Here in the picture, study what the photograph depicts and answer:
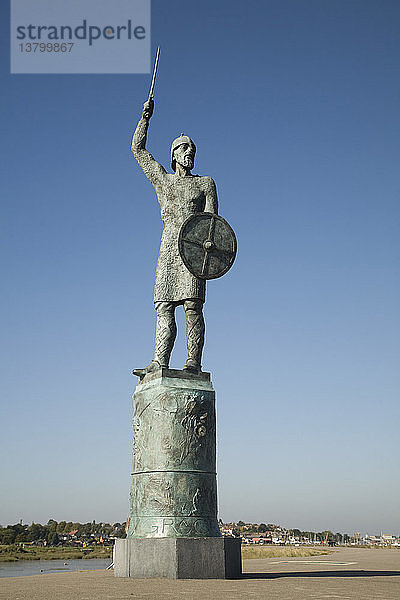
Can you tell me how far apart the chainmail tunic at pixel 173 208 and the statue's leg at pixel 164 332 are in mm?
140

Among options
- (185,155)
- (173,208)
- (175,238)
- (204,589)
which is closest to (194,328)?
→ (175,238)

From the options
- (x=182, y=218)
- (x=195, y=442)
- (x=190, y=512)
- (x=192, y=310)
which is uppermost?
(x=182, y=218)

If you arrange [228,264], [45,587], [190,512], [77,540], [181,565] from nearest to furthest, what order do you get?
[45,587]
[181,565]
[190,512]
[228,264]
[77,540]

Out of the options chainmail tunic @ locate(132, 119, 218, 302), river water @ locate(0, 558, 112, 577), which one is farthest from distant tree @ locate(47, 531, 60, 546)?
chainmail tunic @ locate(132, 119, 218, 302)

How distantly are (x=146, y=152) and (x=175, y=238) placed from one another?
5.19 ft

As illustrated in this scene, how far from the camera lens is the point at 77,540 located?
8738cm

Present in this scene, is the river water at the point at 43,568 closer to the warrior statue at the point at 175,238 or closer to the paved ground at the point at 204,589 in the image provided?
Answer: the warrior statue at the point at 175,238

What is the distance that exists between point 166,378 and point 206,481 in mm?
1541

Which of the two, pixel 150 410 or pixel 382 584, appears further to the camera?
pixel 150 410

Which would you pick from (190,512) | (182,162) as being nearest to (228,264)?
(182,162)

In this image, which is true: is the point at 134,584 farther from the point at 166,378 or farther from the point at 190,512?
the point at 166,378

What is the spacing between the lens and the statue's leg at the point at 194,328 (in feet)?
33.8

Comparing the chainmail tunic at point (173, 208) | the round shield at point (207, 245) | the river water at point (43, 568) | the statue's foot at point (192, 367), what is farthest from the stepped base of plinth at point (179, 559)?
the river water at point (43, 568)

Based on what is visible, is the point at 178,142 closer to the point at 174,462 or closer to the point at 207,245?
the point at 207,245
